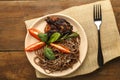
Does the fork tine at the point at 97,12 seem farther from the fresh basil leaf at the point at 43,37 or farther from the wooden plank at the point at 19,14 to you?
the fresh basil leaf at the point at 43,37

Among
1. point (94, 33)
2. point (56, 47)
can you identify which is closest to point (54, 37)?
point (56, 47)

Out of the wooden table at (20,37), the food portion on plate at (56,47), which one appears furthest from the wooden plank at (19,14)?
the food portion on plate at (56,47)

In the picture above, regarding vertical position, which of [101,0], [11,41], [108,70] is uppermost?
[101,0]

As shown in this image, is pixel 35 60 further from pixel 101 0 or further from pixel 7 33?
pixel 101 0

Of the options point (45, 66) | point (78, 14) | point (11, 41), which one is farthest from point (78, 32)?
point (11, 41)

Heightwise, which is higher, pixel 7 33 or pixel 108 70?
pixel 7 33

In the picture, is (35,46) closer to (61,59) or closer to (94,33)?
(61,59)

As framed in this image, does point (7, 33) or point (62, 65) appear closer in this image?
point (62, 65)
